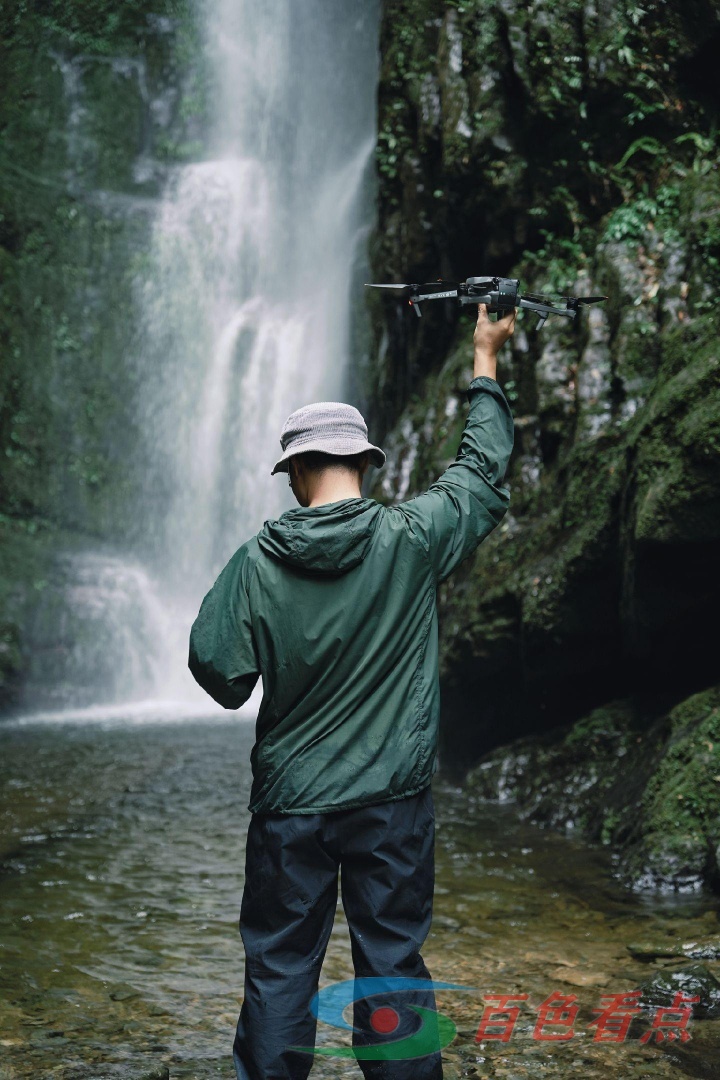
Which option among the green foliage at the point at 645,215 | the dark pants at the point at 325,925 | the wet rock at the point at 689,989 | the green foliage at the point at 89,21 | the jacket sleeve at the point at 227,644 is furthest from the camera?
the green foliage at the point at 89,21

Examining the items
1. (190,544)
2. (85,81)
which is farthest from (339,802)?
(85,81)

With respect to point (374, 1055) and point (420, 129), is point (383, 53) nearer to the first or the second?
point (420, 129)

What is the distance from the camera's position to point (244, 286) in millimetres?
21422

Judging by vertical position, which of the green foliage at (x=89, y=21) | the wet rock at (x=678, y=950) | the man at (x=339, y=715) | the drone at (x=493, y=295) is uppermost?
the green foliage at (x=89, y=21)

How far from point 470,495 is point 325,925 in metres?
1.06

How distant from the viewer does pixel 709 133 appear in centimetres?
898

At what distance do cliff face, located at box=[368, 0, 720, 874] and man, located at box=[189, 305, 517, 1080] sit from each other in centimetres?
337

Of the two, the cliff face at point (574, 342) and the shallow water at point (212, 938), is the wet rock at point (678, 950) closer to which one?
the shallow water at point (212, 938)

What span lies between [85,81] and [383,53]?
13348mm

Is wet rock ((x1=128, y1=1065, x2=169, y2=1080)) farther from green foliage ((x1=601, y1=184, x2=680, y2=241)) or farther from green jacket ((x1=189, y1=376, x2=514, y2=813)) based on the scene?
green foliage ((x1=601, y1=184, x2=680, y2=241))

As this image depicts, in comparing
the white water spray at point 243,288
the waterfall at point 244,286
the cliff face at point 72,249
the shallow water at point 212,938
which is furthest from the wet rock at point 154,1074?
the cliff face at point 72,249

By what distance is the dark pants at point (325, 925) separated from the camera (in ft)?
7.13

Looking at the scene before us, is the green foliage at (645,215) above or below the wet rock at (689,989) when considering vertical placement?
above

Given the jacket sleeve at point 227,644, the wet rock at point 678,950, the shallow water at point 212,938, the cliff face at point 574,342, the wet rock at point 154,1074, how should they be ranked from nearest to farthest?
the jacket sleeve at point 227,644, the wet rock at point 154,1074, the shallow water at point 212,938, the wet rock at point 678,950, the cliff face at point 574,342
